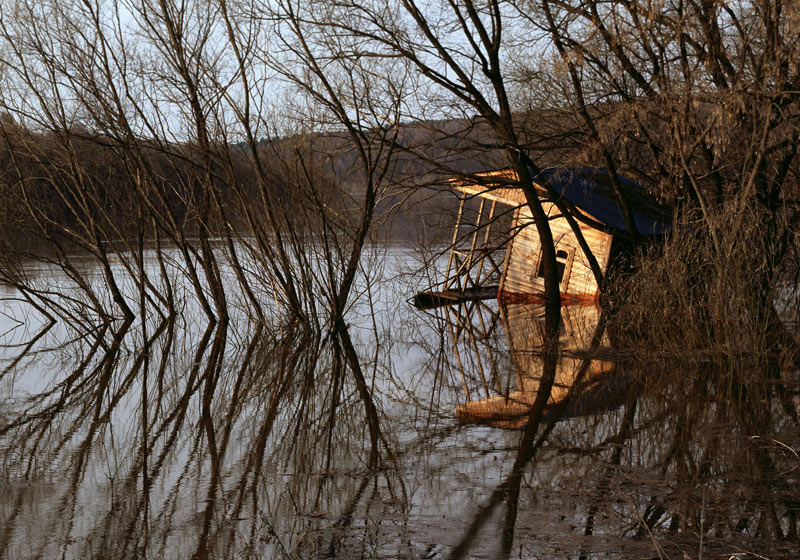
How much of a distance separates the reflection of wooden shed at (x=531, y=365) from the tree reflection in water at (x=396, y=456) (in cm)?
6

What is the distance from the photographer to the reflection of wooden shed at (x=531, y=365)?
962 centimetres

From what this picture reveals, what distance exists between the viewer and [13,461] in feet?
25.3

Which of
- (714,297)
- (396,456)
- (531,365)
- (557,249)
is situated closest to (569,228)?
(557,249)

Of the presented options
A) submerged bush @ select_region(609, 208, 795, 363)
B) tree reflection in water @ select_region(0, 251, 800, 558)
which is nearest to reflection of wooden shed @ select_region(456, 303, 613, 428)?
tree reflection in water @ select_region(0, 251, 800, 558)

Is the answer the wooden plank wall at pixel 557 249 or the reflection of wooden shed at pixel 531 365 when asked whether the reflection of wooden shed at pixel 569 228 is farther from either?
the reflection of wooden shed at pixel 531 365

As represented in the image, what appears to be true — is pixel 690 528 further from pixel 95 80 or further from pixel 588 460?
pixel 95 80

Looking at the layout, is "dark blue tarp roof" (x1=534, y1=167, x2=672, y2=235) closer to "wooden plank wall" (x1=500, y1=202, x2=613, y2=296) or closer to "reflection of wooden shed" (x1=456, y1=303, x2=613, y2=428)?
"wooden plank wall" (x1=500, y1=202, x2=613, y2=296)

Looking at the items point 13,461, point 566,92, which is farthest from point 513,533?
point 566,92

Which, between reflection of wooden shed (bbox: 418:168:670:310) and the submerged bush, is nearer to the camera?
the submerged bush

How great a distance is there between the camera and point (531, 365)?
500 inches

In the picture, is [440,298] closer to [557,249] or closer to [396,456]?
[557,249]

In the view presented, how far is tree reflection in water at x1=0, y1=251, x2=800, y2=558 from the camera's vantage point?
5574 millimetres

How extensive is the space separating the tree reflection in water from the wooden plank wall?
8377mm

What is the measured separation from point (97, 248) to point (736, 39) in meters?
12.1
